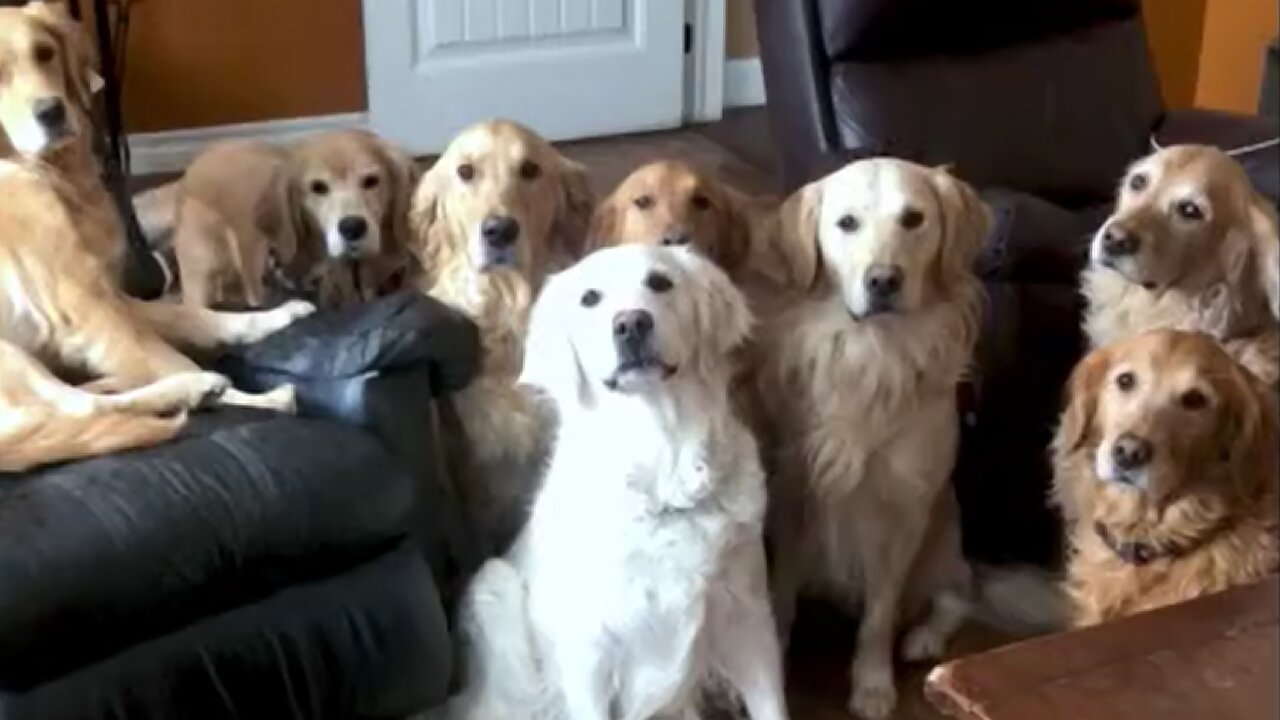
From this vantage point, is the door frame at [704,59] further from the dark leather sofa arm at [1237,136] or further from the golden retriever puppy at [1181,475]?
the golden retriever puppy at [1181,475]

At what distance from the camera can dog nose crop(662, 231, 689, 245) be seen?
2.47 m

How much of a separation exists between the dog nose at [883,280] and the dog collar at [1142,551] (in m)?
0.43

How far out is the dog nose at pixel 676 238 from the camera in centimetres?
247

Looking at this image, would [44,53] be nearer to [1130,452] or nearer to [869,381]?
[869,381]

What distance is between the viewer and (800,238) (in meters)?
2.46

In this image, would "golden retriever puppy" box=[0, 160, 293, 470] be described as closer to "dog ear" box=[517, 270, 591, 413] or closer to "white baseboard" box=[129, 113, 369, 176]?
"dog ear" box=[517, 270, 591, 413]

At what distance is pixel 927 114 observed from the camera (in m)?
3.04

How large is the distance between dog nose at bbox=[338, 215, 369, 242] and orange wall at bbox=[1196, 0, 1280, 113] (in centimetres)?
256

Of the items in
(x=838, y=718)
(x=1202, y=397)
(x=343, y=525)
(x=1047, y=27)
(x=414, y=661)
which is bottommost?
(x=838, y=718)

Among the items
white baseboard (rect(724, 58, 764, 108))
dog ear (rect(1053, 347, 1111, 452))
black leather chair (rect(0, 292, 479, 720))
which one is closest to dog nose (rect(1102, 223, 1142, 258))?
dog ear (rect(1053, 347, 1111, 452))

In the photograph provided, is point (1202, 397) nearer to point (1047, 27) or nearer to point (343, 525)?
point (343, 525)

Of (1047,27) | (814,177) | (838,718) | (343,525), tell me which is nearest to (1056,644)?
(343,525)

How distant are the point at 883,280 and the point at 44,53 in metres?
1.11

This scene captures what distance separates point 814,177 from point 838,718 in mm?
893
